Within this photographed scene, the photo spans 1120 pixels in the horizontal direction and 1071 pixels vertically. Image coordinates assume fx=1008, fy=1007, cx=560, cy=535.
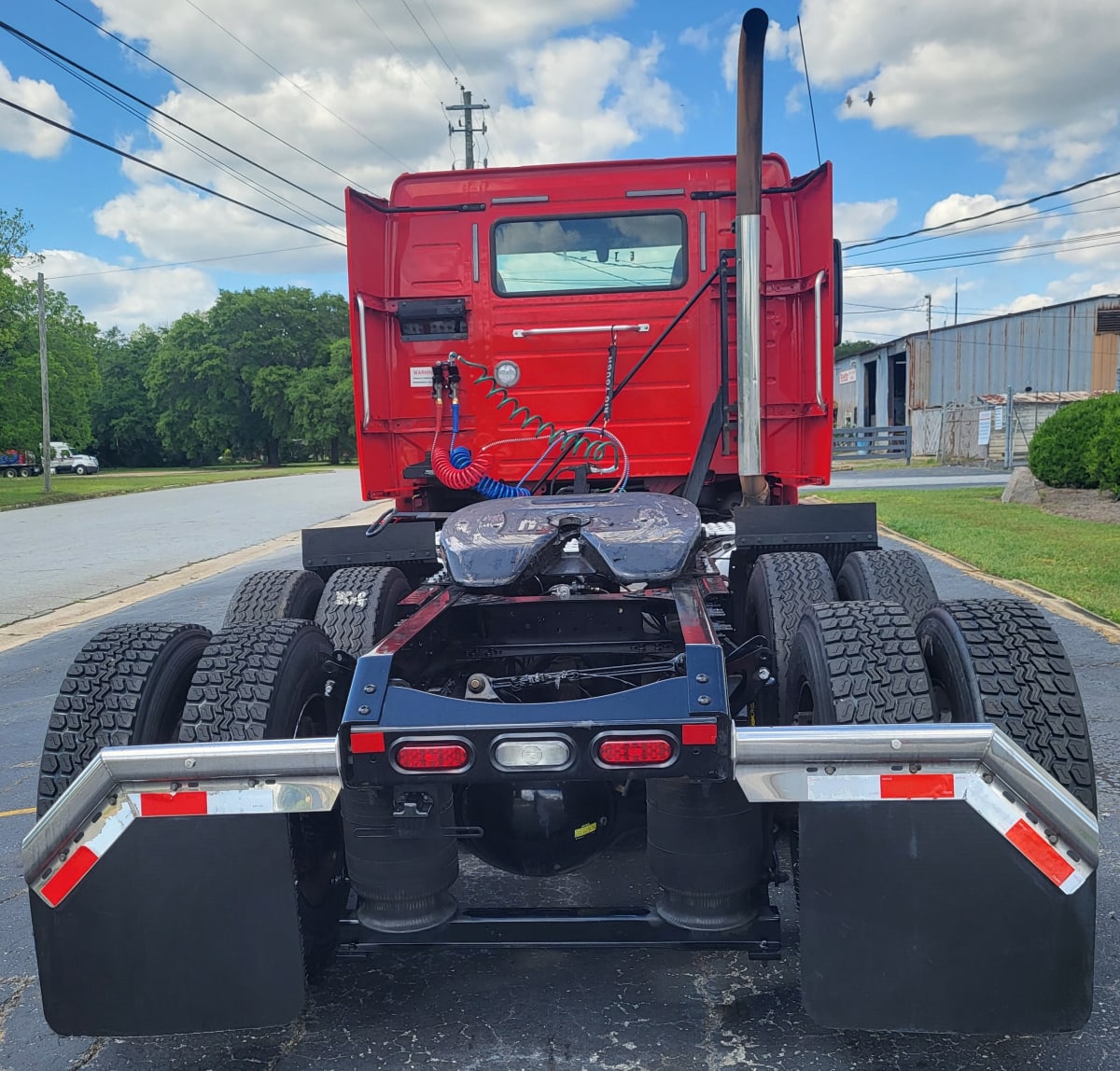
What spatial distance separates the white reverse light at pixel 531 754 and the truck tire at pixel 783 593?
4.67 feet

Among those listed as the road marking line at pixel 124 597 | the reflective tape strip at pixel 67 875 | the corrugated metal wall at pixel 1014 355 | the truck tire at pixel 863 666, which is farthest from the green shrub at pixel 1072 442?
the corrugated metal wall at pixel 1014 355

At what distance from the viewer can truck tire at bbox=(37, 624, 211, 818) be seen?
2.67m

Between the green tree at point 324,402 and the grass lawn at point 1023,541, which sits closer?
the grass lawn at point 1023,541

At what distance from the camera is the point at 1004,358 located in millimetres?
39812

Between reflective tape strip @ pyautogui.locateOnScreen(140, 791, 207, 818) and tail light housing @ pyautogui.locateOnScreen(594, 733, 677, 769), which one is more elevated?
tail light housing @ pyautogui.locateOnScreen(594, 733, 677, 769)

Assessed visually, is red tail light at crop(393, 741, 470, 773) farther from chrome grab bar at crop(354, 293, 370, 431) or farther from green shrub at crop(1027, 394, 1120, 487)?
green shrub at crop(1027, 394, 1120, 487)

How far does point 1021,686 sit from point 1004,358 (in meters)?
41.4

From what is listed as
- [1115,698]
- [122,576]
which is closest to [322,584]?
[1115,698]

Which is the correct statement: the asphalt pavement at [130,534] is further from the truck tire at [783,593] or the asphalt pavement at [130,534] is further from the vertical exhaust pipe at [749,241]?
the truck tire at [783,593]

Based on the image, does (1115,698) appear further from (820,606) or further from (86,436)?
(86,436)

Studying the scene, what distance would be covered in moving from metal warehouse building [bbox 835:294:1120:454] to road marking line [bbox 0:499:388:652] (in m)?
26.5

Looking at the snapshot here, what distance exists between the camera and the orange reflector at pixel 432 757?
7.38 ft

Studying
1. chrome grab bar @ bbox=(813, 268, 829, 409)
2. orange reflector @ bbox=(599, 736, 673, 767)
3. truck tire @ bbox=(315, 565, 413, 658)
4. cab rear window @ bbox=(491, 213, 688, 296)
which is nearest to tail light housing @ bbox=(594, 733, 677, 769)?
orange reflector @ bbox=(599, 736, 673, 767)

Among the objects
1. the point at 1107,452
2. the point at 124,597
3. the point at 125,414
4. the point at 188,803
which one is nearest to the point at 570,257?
the point at 188,803
